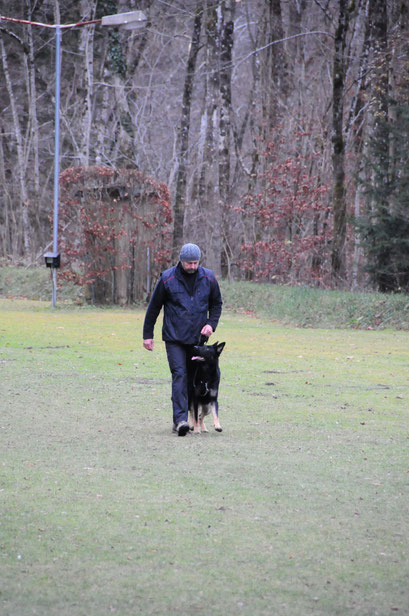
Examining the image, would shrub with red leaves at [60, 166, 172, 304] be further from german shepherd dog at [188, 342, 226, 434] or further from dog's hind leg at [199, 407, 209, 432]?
german shepherd dog at [188, 342, 226, 434]

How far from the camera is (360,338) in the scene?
21797 millimetres

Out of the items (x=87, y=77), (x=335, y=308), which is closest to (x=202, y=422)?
(x=335, y=308)

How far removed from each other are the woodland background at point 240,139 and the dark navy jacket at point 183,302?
54.4ft

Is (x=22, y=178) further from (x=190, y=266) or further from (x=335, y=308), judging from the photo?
(x=190, y=266)

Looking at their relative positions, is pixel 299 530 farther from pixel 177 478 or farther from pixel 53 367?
pixel 53 367

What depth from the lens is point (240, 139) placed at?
4750 cm

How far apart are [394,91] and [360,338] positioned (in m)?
12.1

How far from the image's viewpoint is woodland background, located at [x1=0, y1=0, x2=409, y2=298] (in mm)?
28625

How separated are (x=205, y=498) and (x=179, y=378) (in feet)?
9.16

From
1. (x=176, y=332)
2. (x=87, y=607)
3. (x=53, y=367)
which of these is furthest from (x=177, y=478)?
(x=53, y=367)

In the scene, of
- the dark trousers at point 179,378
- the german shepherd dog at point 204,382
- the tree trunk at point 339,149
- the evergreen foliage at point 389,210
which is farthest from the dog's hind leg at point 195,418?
the tree trunk at point 339,149

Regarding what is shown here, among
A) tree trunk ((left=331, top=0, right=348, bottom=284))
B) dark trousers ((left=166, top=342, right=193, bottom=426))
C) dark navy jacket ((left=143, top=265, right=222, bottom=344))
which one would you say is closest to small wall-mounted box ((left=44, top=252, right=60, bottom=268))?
tree trunk ((left=331, top=0, right=348, bottom=284))

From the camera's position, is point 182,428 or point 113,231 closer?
point 182,428

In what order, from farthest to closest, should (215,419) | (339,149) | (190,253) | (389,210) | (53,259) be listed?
(339,149) < (53,259) < (389,210) < (215,419) < (190,253)
